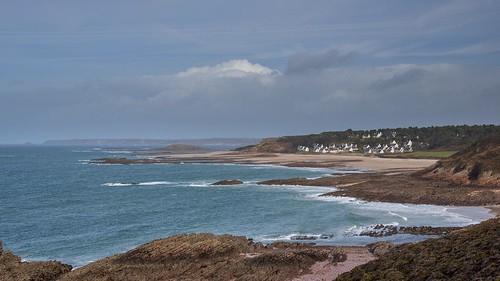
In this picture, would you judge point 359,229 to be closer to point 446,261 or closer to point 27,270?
point 446,261

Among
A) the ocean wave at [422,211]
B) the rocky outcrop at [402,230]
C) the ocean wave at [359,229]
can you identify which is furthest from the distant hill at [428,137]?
the rocky outcrop at [402,230]

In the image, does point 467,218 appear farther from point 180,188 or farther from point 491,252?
point 180,188

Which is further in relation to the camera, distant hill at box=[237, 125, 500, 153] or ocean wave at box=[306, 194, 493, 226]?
distant hill at box=[237, 125, 500, 153]

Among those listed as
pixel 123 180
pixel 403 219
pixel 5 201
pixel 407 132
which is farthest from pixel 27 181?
pixel 407 132

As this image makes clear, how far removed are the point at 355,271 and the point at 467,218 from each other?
2593 centimetres

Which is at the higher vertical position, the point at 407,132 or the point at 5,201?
the point at 407,132

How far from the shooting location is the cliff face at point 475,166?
68125 mm

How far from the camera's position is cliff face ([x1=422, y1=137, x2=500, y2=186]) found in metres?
68.1

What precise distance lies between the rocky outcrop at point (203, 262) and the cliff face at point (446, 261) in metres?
5.32

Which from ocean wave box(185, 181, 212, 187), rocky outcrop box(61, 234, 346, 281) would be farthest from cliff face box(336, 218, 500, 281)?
ocean wave box(185, 181, 212, 187)

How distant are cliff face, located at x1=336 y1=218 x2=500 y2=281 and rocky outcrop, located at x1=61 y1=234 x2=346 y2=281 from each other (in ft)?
17.5

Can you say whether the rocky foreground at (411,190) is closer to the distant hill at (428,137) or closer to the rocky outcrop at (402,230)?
the rocky outcrop at (402,230)

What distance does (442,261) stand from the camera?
24.1 meters

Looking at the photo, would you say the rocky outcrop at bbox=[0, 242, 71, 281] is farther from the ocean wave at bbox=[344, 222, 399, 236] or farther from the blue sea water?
the ocean wave at bbox=[344, 222, 399, 236]
